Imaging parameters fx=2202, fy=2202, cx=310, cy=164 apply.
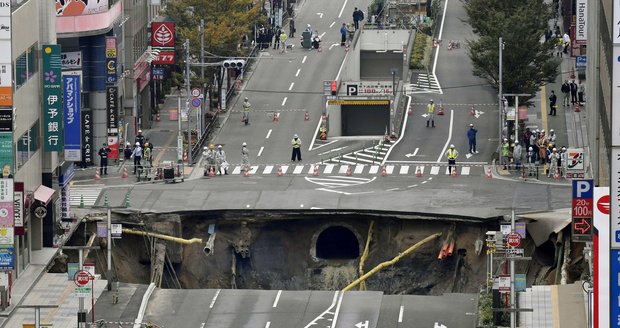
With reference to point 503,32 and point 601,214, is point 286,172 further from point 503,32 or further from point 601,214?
point 601,214

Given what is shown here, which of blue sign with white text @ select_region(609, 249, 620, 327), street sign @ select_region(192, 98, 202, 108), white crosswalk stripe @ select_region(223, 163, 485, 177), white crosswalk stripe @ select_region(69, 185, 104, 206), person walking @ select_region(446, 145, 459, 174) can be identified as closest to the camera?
blue sign with white text @ select_region(609, 249, 620, 327)

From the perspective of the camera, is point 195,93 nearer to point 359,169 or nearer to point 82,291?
point 359,169

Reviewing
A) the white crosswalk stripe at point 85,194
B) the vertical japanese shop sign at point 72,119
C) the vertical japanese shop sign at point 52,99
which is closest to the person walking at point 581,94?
the white crosswalk stripe at point 85,194

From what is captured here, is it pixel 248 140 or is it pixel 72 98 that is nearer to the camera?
pixel 72 98

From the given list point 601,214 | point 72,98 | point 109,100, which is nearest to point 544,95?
point 109,100

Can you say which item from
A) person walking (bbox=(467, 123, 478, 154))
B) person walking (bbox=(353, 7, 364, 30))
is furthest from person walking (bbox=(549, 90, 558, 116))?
person walking (bbox=(353, 7, 364, 30))

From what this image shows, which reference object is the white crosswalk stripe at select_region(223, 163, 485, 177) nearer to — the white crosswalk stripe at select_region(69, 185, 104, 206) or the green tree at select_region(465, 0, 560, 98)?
the white crosswalk stripe at select_region(69, 185, 104, 206)
